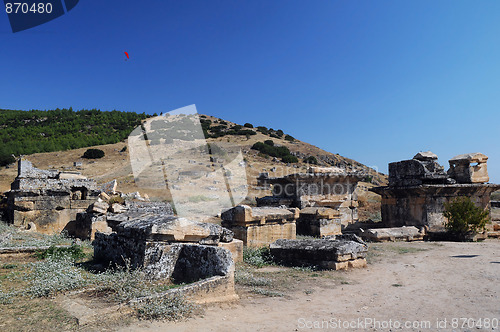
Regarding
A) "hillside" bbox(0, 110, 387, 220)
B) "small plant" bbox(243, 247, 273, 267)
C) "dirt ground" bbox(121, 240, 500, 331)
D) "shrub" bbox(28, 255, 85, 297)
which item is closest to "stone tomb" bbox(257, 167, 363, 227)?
"small plant" bbox(243, 247, 273, 267)

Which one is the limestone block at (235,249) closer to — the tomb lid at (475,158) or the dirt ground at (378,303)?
the dirt ground at (378,303)

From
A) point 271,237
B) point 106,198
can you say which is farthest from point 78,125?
point 271,237

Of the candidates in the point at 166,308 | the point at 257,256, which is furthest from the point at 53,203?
the point at 166,308

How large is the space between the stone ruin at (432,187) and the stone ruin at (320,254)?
5.06 m

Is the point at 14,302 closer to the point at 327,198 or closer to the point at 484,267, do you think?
the point at 484,267

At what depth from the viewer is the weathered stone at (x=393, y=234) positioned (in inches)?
338

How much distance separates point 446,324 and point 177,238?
3.13m

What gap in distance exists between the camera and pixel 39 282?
362cm

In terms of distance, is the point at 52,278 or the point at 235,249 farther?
the point at 235,249

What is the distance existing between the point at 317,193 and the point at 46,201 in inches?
306

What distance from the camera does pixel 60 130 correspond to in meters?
51.8

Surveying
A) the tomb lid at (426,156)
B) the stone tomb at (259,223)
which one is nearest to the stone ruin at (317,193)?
the stone tomb at (259,223)

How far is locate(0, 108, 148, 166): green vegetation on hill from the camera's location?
39928 millimetres

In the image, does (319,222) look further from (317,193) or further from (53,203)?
(53,203)
